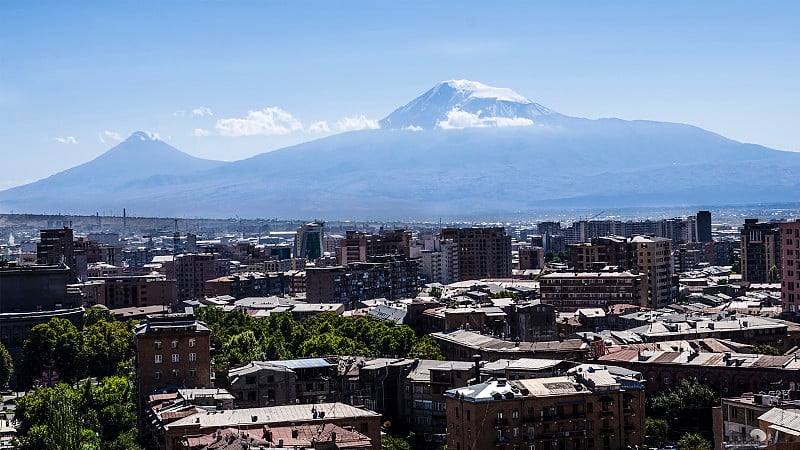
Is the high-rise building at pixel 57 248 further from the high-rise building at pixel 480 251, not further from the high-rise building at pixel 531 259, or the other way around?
the high-rise building at pixel 531 259

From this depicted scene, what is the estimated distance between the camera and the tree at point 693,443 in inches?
1878

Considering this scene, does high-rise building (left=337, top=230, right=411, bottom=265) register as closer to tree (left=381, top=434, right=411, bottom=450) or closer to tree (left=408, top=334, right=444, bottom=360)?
tree (left=408, top=334, right=444, bottom=360)

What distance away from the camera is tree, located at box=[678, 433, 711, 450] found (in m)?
47.7

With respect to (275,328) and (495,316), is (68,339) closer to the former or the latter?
(275,328)

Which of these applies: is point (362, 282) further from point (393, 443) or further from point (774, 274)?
point (393, 443)

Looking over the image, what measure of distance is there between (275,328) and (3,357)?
59.5 feet

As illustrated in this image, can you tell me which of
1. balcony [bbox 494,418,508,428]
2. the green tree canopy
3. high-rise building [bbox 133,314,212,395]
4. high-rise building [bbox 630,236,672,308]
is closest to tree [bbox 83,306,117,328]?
high-rise building [bbox 133,314,212,395]

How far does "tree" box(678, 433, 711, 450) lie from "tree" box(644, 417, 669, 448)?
91 cm

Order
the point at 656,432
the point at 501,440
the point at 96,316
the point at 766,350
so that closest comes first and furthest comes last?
the point at 501,440 → the point at 656,432 → the point at 766,350 → the point at 96,316

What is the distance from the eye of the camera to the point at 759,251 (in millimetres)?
132625

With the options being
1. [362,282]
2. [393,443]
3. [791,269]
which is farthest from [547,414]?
[362,282]

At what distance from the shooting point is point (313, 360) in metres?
59.0

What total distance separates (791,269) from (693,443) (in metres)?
44.6

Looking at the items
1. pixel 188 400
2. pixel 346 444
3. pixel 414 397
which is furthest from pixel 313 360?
pixel 346 444
